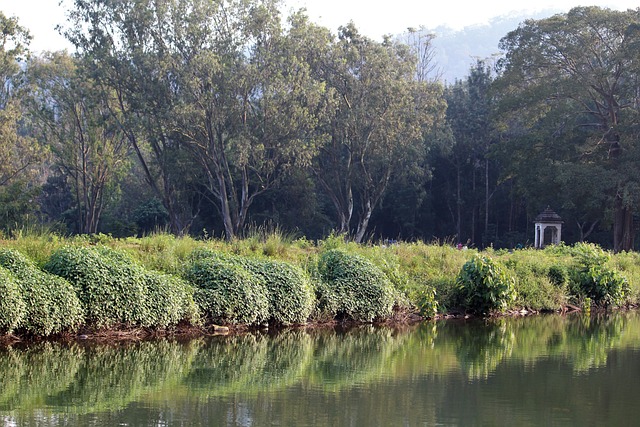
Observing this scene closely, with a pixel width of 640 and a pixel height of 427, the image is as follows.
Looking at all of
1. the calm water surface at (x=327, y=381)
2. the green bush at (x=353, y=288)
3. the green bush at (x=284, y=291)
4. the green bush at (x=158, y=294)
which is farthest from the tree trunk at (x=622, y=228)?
the green bush at (x=158, y=294)

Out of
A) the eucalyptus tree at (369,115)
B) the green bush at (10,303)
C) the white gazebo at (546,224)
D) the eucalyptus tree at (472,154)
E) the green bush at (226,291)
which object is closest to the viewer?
the green bush at (10,303)

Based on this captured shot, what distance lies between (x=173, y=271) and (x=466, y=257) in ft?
32.9

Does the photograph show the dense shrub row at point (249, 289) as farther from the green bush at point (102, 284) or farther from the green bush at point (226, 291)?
the green bush at point (102, 284)

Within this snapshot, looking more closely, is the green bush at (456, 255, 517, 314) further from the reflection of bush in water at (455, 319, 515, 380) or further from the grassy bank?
the reflection of bush in water at (455, 319, 515, 380)

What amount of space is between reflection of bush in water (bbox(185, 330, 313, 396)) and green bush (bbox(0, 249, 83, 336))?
7.92ft

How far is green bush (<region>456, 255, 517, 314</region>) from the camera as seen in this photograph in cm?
2159

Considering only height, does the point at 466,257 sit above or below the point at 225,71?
below

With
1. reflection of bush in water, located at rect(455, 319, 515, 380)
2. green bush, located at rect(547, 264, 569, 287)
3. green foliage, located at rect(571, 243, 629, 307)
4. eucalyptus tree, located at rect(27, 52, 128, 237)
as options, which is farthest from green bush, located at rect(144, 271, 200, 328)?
eucalyptus tree, located at rect(27, 52, 128, 237)

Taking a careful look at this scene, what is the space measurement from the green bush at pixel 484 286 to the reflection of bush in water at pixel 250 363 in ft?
19.3

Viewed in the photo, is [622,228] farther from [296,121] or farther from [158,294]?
[158,294]

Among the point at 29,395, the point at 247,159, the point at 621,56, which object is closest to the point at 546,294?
the point at 29,395

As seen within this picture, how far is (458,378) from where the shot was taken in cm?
1275

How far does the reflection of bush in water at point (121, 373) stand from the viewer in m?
10.3

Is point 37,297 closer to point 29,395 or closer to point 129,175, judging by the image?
point 29,395
